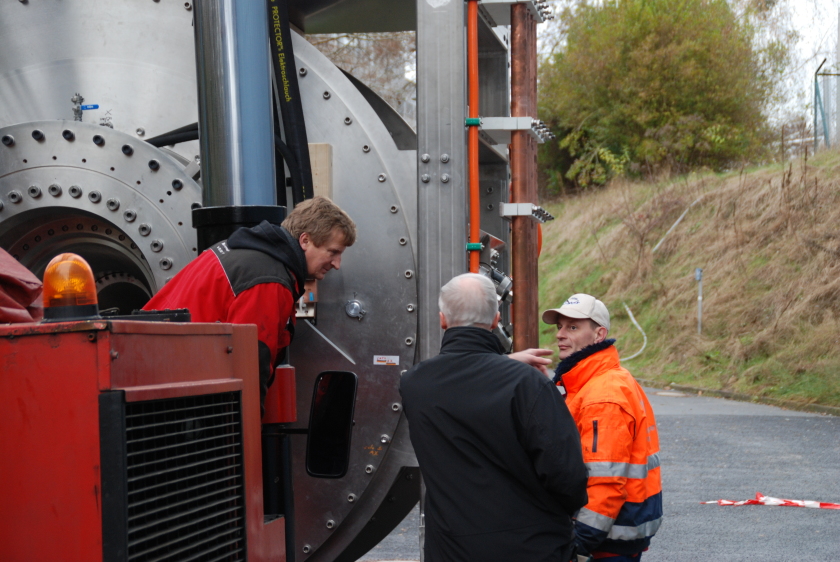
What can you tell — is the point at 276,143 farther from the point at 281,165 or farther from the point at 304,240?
the point at 304,240

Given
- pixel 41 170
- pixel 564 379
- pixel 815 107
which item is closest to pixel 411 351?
pixel 564 379

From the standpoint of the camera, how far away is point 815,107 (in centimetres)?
2111

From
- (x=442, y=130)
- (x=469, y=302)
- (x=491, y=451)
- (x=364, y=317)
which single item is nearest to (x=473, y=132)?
(x=442, y=130)

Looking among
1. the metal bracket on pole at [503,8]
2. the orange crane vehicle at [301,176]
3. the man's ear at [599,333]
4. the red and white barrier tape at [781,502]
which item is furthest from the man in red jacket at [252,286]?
the red and white barrier tape at [781,502]

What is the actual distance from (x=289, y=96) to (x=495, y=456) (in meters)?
1.74

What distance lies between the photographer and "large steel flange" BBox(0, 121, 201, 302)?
3.36 metres

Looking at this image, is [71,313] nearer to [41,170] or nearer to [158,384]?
[158,384]

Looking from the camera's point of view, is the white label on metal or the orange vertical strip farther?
the white label on metal

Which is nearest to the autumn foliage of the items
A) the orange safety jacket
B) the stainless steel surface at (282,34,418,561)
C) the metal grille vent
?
the stainless steel surface at (282,34,418,561)

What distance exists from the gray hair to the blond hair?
1.63 ft

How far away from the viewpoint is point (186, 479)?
1.82 m

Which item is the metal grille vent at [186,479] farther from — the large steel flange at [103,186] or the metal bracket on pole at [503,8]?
the metal bracket on pole at [503,8]

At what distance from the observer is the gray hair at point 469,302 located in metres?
2.63

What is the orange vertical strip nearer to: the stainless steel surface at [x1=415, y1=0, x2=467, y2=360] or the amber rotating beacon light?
the stainless steel surface at [x1=415, y1=0, x2=467, y2=360]
